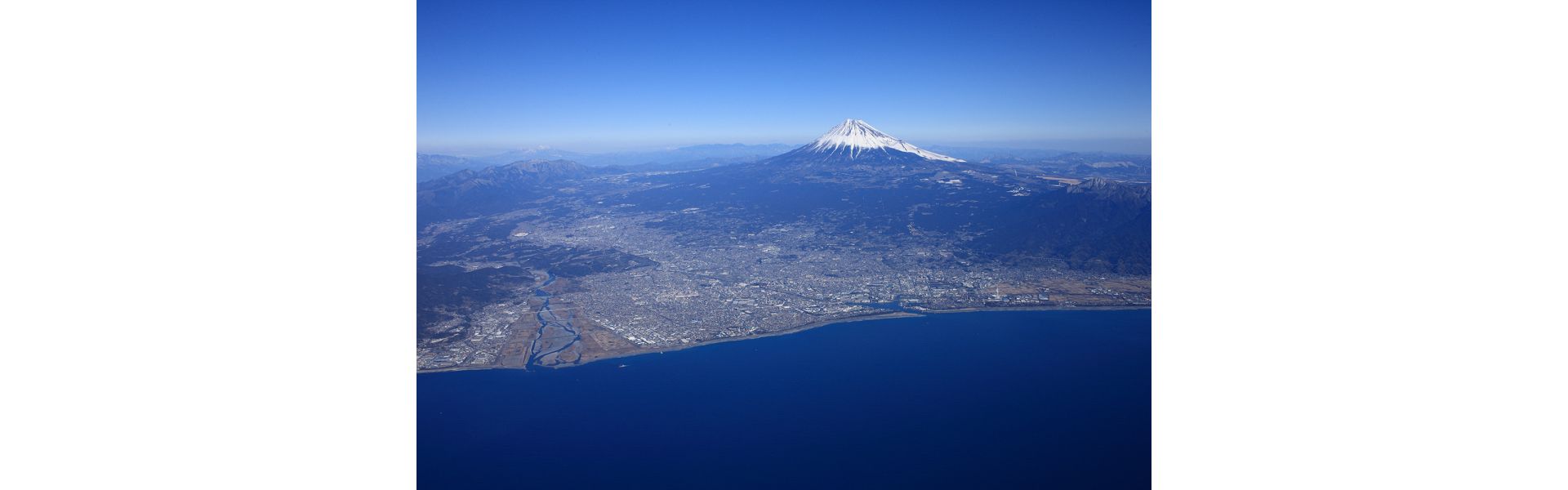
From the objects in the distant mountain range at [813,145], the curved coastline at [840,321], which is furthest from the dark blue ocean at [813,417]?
the distant mountain range at [813,145]

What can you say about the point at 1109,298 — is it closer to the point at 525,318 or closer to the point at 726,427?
the point at 726,427

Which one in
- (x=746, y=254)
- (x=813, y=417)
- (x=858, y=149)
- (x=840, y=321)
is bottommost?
(x=813, y=417)

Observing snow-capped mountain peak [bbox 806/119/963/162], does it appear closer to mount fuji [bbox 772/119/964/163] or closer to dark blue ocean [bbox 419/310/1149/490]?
mount fuji [bbox 772/119/964/163]

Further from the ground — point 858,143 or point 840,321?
point 858,143

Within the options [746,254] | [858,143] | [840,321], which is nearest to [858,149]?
[858,143]

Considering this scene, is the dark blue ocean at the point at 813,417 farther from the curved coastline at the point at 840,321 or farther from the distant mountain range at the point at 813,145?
the distant mountain range at the point at 813,145

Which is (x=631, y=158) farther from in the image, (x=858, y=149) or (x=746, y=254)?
(x=746, y=254)
